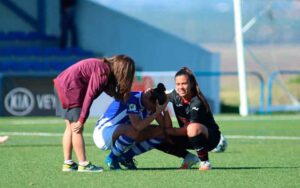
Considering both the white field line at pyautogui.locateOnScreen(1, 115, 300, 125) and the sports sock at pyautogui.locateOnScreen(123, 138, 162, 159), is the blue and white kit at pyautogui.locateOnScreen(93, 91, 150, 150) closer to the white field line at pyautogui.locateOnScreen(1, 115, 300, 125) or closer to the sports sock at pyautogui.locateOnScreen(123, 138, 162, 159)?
the sports sock at pyautogui.locateOnScreen(123, 138, 162, 159)

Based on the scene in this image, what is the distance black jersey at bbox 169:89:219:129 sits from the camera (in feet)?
32.1

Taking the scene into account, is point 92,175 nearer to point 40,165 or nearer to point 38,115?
point 40,165

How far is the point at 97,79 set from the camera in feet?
29.9

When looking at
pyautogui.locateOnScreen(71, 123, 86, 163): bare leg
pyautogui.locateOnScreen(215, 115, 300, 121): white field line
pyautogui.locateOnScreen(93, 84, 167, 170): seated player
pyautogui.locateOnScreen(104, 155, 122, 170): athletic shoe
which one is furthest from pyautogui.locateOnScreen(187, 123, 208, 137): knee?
pyautogui.locateOnScreen(215, 115, 300, 121): white field line

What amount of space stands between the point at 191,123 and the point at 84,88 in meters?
1.20

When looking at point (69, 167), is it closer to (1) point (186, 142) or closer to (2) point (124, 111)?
(2) point (124, 111)

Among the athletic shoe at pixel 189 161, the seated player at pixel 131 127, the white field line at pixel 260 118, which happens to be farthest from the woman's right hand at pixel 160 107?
the white field line at pixel 260 118

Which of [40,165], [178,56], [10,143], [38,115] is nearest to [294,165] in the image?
[40,165]

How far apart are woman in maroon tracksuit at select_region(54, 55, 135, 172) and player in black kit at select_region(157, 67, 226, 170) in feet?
2.34

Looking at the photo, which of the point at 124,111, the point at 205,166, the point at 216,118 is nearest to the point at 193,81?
the point at 124,111

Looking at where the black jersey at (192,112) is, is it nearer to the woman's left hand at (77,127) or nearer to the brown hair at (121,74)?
the brown hair at (121,74)

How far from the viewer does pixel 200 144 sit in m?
9.78

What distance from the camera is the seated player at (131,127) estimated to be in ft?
31.6

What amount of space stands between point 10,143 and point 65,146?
13.4 ft
